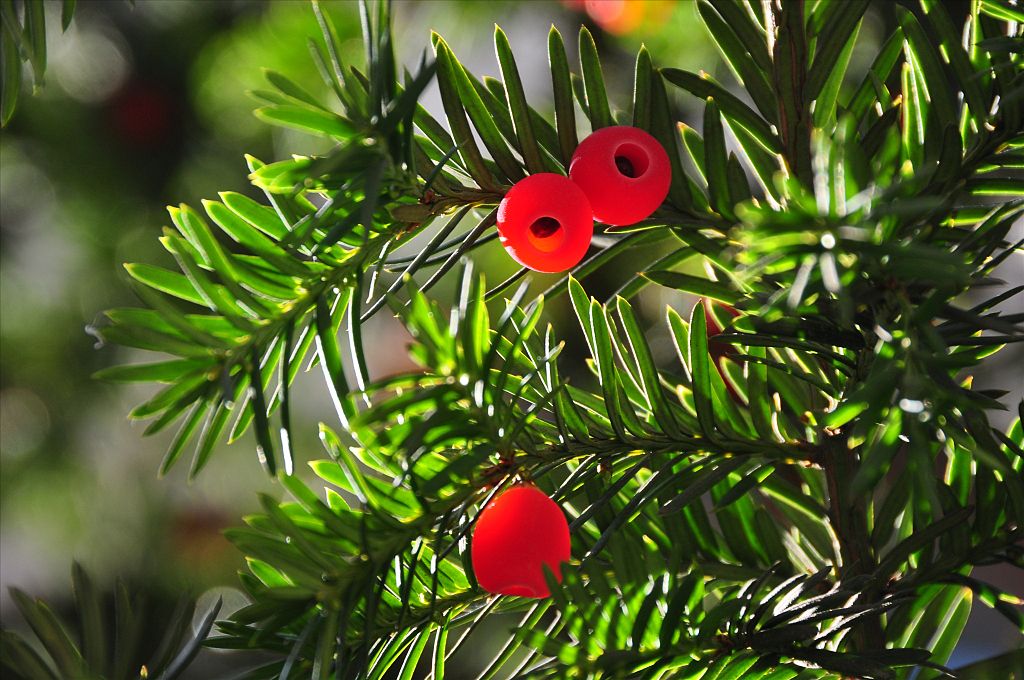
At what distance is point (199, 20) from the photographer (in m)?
1.16

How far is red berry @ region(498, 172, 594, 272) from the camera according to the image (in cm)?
26

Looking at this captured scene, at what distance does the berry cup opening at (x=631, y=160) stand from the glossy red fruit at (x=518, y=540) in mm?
101

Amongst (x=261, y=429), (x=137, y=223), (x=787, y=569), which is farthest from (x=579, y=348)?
(x=261, y=429)

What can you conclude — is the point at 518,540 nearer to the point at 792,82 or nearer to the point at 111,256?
the point at 792,82

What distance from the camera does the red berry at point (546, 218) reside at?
259 millimetres

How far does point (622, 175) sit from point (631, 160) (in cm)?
1

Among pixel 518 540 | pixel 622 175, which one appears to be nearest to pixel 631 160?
pixel 622 175

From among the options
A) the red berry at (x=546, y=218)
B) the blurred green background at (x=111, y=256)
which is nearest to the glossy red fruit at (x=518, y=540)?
the red berry at (x=546, y=218)

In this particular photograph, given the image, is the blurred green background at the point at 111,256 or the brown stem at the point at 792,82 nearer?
the brown stem at the point at 792,82

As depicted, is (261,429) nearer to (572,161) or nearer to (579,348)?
(572,161)

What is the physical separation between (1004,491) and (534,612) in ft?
0.51

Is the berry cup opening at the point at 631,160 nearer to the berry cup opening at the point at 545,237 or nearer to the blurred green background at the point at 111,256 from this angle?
the berry cup opening at the point at 545,237

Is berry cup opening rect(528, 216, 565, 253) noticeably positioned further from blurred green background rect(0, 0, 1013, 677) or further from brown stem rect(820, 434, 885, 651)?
blurred green background rect(0, 0, 1013, 677)

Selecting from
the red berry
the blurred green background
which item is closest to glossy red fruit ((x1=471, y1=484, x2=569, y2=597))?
the red berry
